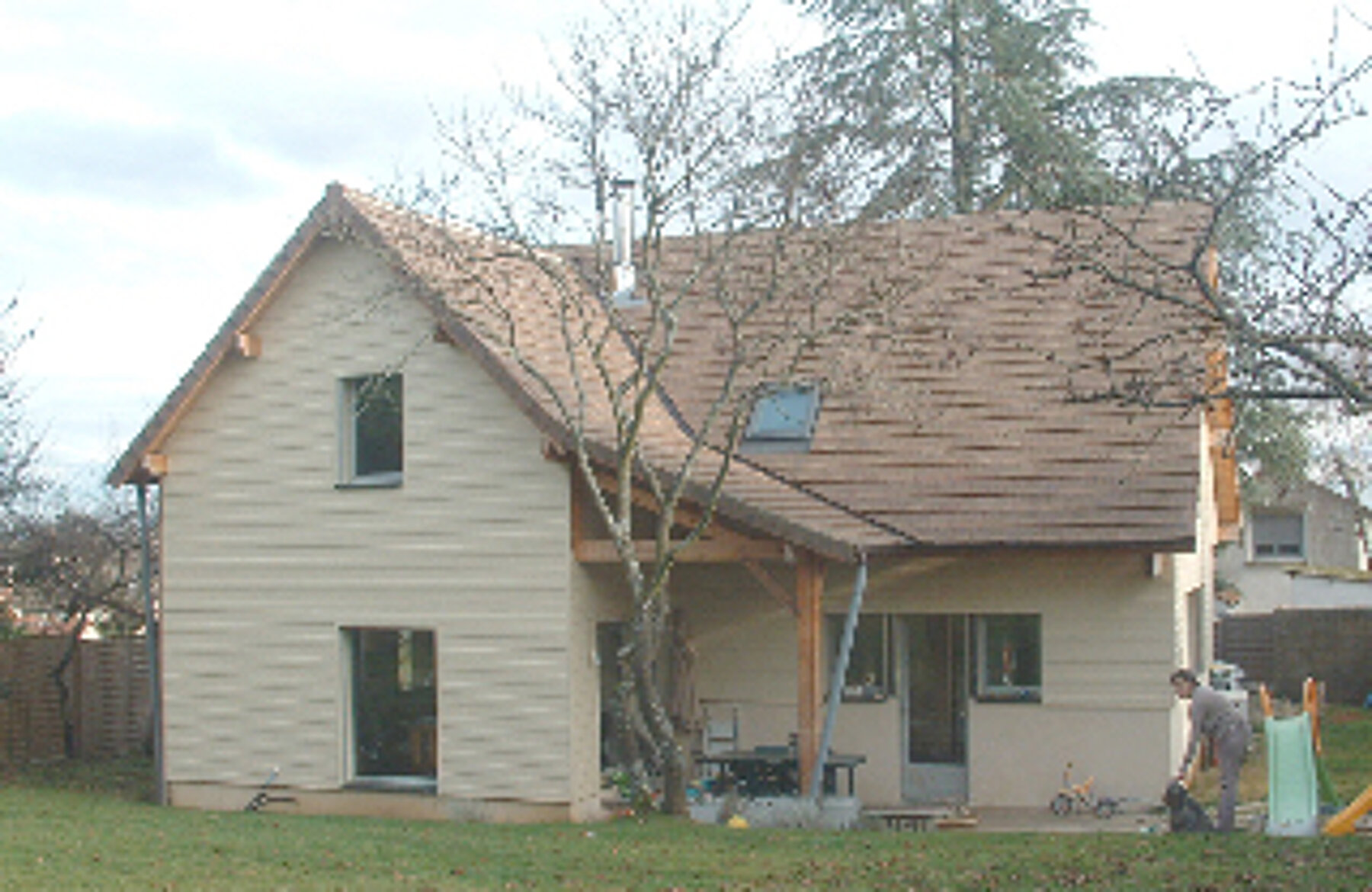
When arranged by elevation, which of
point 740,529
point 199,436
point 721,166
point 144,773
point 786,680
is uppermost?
point 721,166

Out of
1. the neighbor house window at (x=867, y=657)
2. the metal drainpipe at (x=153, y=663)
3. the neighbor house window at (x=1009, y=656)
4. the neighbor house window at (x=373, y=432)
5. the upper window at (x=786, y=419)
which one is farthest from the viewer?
the upper window at (x=786, y=419)

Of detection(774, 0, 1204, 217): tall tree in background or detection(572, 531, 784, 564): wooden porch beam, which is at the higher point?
detection(774, 0, 1204, 217): tall tree in background

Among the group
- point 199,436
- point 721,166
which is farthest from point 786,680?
point 199,436

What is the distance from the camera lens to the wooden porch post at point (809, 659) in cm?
1598

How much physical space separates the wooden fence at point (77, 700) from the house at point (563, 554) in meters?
5.23

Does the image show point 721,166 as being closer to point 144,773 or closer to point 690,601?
point 690,601

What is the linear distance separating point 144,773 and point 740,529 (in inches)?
381

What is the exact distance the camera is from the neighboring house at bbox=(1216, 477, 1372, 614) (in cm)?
3556

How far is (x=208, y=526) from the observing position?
61.0 feet

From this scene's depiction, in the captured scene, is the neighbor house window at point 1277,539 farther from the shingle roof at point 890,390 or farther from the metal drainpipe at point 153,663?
the metal drainpipe at point 153,663

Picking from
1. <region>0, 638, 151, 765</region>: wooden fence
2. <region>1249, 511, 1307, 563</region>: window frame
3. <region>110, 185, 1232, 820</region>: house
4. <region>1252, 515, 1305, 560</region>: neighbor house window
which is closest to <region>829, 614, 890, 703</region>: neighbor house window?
<region>110, 185, 1232, 820</region>: house

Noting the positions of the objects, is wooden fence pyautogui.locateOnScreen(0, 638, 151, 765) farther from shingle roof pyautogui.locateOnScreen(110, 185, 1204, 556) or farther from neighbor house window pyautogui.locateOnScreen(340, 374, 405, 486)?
neighbor house window pyautogui.locateOnScreen(340, 374, 405, 486)

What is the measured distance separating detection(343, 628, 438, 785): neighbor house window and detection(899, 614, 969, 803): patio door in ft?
16.6

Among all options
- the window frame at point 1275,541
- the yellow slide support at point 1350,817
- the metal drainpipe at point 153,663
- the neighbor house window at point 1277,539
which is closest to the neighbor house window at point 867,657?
the yellow slide support at point 1350,817
